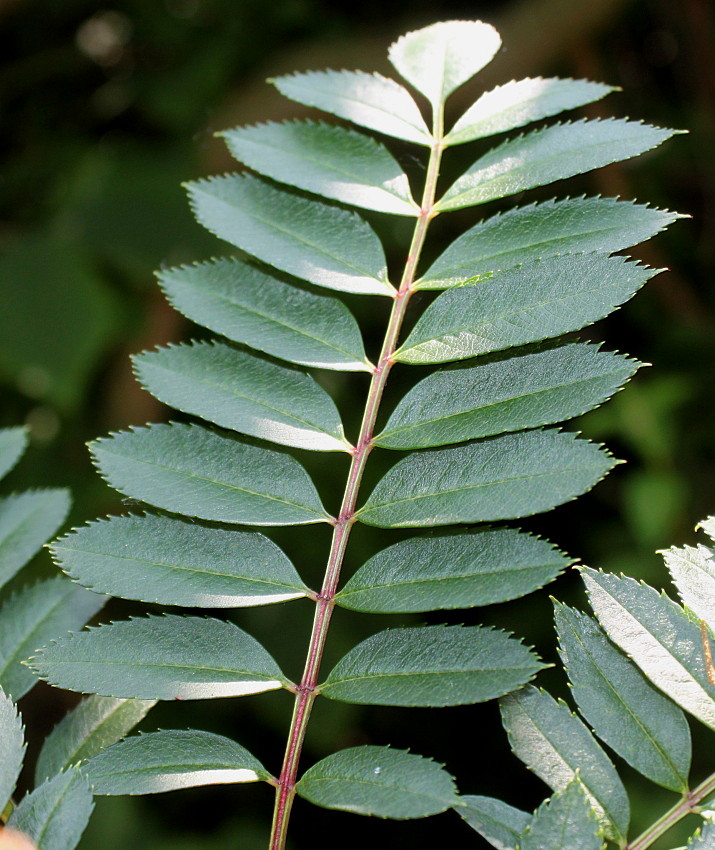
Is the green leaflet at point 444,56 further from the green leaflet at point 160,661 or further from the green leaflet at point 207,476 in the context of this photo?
the green leaflet at point 160,661

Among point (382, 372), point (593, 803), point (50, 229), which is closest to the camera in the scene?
point (593, 803)

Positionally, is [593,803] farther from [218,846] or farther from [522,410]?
[218,846]

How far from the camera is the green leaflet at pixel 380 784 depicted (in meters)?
0.46

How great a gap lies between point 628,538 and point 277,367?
4.95 ft

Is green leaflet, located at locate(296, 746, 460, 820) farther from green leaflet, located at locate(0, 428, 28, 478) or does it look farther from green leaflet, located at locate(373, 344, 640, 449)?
green leaflet, located at locate(0, 428, 28, 478)

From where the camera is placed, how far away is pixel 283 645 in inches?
73.2

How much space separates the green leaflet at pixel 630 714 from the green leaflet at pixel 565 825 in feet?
0.16

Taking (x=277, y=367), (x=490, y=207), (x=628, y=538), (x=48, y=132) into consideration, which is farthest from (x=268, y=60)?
(x=277, y=367)

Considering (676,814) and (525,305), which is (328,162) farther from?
(676,814)

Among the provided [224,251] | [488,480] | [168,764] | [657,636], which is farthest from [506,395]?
[224,251]

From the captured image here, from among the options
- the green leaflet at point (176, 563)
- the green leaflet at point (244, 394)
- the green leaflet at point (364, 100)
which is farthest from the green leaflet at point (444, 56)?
the green leaflet at point (176, 563)


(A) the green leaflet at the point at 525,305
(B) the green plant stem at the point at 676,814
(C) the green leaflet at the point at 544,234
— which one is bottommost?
(B) the green plant stem at the point at 676,814

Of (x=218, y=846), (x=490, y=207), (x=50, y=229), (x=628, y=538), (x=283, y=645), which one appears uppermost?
(x=50, y=229)

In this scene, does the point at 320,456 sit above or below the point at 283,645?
above
